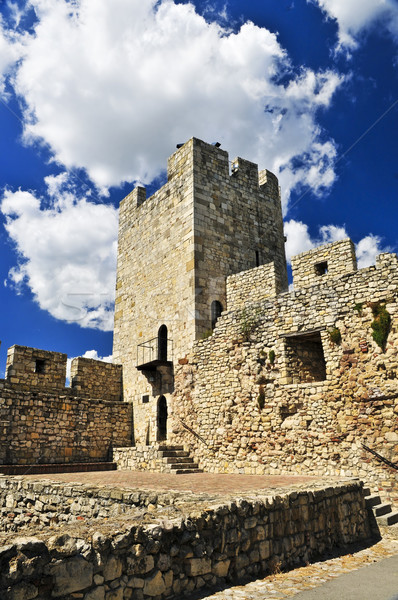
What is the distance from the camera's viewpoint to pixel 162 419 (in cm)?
1445

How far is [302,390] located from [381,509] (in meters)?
3.19

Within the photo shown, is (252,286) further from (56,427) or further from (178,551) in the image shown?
(178,551)

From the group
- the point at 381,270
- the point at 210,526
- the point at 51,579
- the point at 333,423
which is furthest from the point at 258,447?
the point at 51,579

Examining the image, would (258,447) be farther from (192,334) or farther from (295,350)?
(192,334)

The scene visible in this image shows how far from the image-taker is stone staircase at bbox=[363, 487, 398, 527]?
7.18 metres

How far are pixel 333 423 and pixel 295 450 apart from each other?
1.14 m

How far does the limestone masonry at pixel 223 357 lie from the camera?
941cm

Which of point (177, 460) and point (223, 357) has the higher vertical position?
point (223, 357)

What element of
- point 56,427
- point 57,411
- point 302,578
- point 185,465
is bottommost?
point 302,578

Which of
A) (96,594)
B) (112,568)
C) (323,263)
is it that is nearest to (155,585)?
(112,568)

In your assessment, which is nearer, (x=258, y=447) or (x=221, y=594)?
(x=221, y=594)

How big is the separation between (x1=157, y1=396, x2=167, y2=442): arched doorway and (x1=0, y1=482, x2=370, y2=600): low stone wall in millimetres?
8680

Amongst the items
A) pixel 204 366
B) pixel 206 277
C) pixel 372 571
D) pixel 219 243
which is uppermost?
pixel 219 243

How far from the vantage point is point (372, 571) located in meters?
5.11
